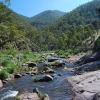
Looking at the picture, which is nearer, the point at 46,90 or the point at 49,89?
the point at 46,90

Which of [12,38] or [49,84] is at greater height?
[12,38]

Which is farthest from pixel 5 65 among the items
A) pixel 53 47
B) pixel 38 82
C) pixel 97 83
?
pixel 53 47

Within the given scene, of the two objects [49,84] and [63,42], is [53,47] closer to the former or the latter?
[63,42]

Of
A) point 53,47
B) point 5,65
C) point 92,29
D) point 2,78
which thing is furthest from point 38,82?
point 53,47

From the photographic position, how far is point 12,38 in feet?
207

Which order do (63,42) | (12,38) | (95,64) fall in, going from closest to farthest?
(95,64) → (12,38) → (63,42)

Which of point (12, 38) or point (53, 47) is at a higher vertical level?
point (12, 38)

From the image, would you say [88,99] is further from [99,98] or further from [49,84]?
[49,84]

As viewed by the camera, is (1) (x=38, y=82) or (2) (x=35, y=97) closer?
(2) (x=35, y=97)

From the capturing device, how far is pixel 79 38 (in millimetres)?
96250

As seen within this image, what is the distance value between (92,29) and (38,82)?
76.8 metres

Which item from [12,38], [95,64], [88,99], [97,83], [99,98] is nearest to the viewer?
[99,98]

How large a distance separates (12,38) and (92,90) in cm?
5227

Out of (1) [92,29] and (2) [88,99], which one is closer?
(2) [88,99]
